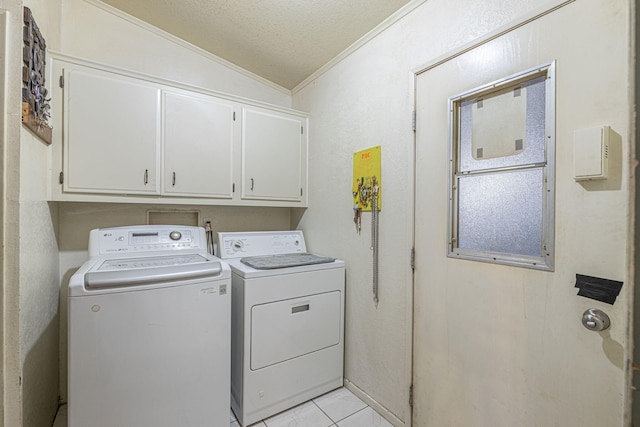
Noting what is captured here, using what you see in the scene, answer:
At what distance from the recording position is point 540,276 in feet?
3.67

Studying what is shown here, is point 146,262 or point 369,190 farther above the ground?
point 369,190

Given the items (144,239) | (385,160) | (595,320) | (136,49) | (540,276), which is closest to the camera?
(595,320)

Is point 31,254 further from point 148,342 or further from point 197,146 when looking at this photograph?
point 197,146

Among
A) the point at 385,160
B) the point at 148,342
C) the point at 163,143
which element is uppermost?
the point at 163,143

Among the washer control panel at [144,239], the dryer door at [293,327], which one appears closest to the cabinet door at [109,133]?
the washer control panel at [144,239]

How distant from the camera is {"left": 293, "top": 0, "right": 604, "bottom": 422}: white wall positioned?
149 centimetres

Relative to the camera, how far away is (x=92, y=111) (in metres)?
1.66

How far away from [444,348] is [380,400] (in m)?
0.67

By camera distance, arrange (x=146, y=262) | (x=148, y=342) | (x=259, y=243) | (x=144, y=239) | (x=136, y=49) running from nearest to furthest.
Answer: (x=148, y=342) → (x=146, y=262) → (x=144, y=239) → (x=136, y=49) → (x=259, y=243)

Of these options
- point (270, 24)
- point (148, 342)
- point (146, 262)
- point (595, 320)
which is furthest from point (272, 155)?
point (595, 320)

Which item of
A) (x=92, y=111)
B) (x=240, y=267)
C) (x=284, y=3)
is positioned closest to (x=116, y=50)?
(x=92, y=111)

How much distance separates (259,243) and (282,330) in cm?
74

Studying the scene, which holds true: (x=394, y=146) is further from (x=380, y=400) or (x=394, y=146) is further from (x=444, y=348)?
(x=380, y=400)

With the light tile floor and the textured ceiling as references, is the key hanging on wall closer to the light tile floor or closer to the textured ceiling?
the light tile floor
